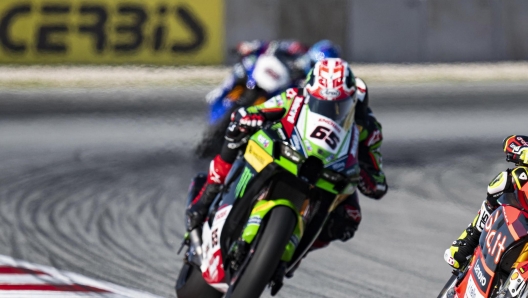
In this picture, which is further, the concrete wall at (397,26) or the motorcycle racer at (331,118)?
the concrete wall at (397,26)

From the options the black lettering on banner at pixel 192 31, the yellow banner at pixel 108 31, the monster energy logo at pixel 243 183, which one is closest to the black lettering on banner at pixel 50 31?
the yellow banner at pixel 108 31

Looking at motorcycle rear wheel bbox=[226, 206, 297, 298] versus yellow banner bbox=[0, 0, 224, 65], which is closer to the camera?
motorcycle rear wheel bbox=[226, 206, 297, 298]

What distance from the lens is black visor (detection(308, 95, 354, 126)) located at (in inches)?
202

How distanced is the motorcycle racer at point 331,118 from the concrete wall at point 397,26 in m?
12.2

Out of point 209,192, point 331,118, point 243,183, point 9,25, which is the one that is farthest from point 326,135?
point 9,25

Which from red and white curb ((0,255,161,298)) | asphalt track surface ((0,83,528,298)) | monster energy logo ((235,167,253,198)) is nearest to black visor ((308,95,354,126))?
monster energy logo ((235,167,253,198))

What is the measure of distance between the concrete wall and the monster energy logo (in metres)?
12.6

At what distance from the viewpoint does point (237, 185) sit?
5.29m

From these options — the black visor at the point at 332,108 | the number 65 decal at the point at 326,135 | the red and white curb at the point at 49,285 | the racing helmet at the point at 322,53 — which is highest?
the black visor at the point at 332,108

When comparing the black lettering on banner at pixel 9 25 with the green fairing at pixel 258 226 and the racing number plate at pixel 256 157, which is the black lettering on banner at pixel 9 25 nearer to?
the racing number plate at pixel 256 157

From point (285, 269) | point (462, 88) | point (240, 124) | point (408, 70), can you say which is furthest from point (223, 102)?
point (408, 70)

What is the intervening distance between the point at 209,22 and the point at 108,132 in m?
5.76

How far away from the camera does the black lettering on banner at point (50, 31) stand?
55.5ft

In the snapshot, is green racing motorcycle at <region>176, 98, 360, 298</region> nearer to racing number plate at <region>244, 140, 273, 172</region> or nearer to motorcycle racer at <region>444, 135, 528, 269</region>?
racing number plate at <region>244, 140, 273, 172</region>
